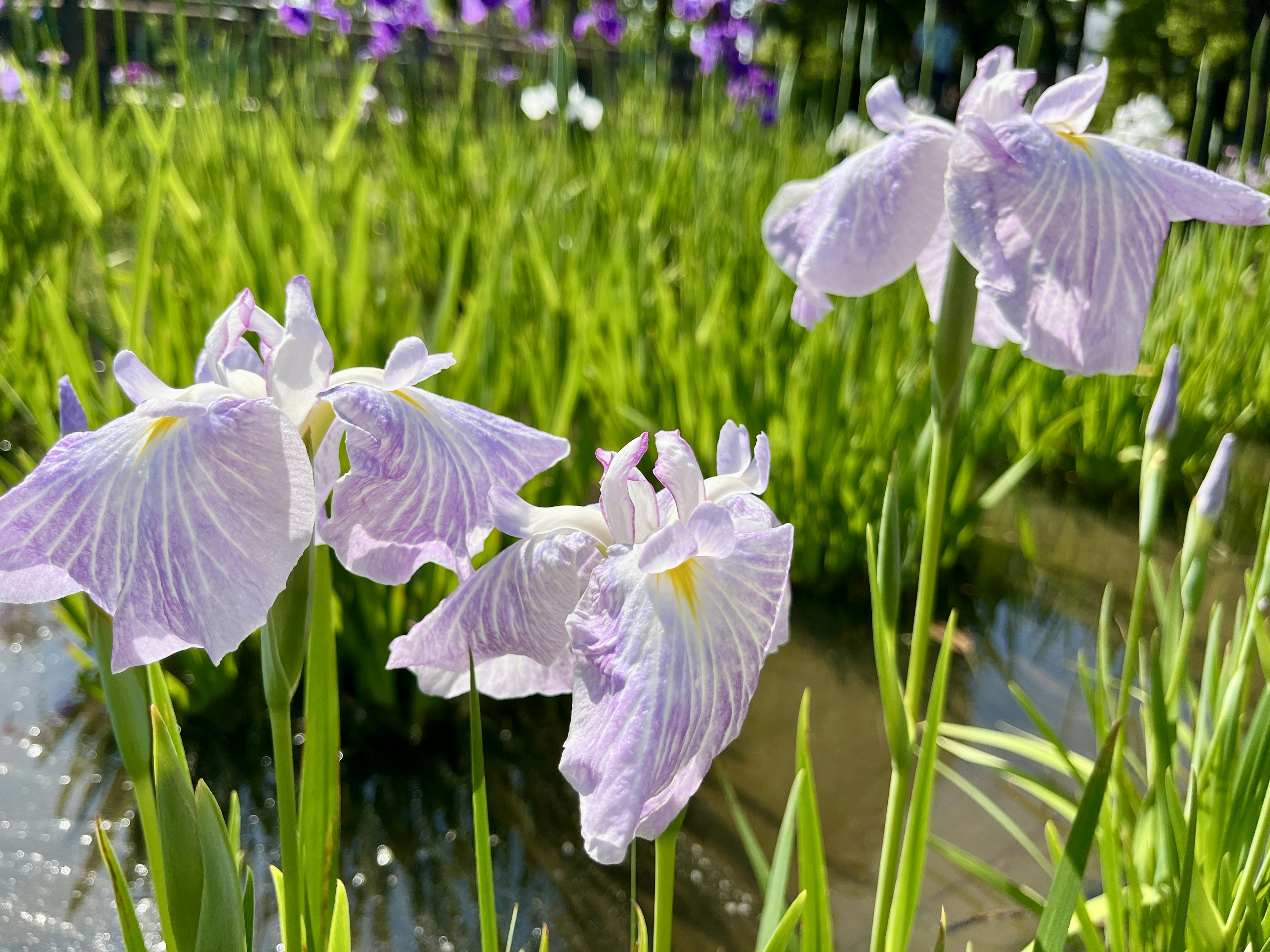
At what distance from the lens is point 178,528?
0.48 m

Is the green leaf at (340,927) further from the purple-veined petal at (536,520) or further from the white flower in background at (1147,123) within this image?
the white flower in background at (1147,123)

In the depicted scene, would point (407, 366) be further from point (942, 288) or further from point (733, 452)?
point (942, 288)

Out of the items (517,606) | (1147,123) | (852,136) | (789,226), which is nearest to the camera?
(517,606)

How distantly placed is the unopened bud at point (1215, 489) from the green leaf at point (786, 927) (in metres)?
0.64

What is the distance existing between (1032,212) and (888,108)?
21 centimetres

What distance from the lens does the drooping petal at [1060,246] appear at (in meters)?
0.64

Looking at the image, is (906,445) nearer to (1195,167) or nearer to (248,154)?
(1195,167)

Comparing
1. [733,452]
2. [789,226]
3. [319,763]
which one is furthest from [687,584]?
[789,226]

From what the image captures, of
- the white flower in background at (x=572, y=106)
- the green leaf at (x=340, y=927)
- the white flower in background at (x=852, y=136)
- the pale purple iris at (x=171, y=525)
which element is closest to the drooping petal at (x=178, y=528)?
the pale purple iris at (x=171, y=525)

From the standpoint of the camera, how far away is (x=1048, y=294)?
2.12 feet

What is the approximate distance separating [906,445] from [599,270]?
96cm

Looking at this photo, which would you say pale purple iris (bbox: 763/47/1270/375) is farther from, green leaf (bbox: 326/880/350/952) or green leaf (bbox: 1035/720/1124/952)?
green leaf (bbox: 326/880/350/952)

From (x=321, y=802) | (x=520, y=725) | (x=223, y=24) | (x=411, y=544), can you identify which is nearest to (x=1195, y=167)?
(x=411, y=544)

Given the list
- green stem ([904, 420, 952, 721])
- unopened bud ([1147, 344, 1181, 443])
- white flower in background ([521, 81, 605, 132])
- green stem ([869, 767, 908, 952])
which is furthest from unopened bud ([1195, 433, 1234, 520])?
white flower in background ([521, 81, 605, 132])
